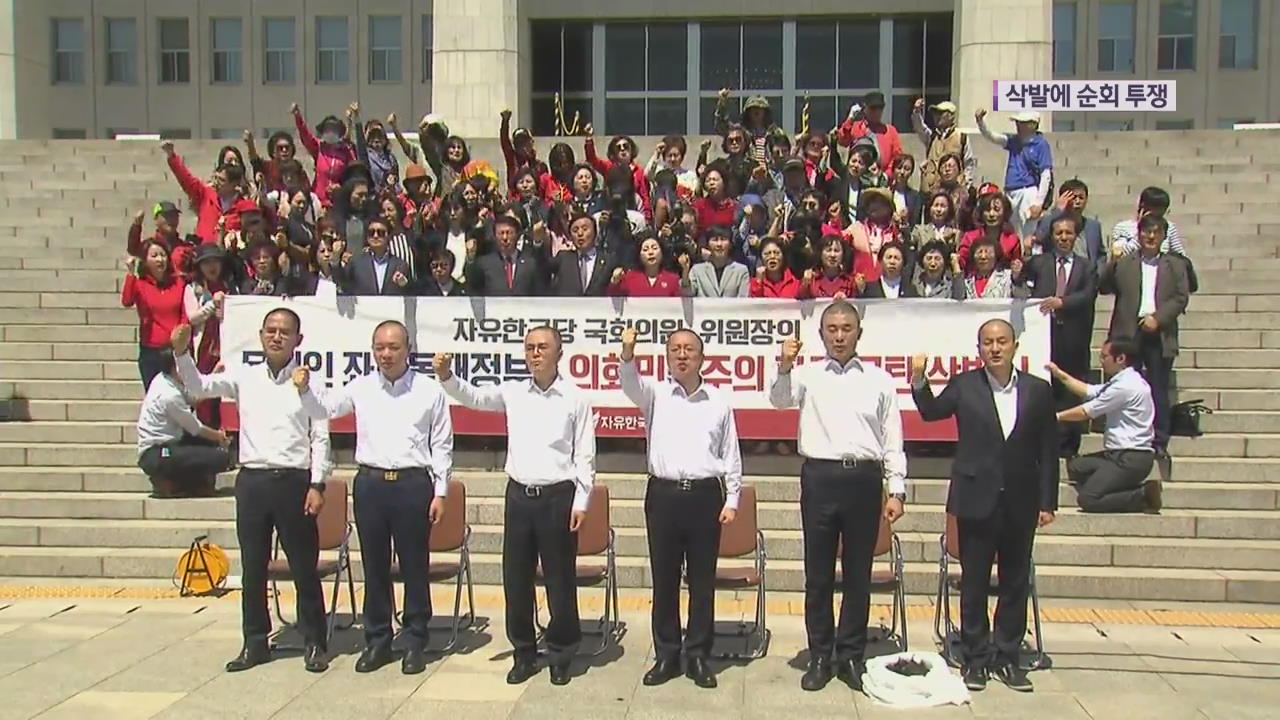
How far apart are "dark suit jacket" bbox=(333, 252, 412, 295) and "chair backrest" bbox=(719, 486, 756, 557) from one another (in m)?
3.77

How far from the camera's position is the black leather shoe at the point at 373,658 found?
612 centimetres

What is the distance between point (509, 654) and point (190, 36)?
30650mm

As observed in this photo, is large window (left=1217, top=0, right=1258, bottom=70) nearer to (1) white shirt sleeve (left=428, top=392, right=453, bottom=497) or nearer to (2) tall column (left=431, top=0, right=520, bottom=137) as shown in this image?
(2) tall column (left=431, top=0, right=520, bottom=137)

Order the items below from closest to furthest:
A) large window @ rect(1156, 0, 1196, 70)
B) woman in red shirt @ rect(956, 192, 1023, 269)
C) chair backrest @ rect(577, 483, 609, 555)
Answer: chair backrest @ rect(577, 483, 609, 555)
woman in red shirt @ rect(956, 192, 1023, 269)
large window @ rect(1156, 0, 1196, 70)

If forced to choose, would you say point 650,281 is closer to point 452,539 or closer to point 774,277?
point 774,277

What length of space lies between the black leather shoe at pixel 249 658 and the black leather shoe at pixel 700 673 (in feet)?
8.22

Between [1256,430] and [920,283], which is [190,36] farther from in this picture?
[1256,430]

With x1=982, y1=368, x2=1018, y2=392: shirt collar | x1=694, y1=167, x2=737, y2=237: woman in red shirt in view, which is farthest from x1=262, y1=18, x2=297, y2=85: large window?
x1=982, y1=368, x2=1018, y2=392: shirt collar

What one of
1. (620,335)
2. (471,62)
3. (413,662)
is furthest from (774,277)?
(471,62)

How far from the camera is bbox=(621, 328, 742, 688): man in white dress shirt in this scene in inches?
233

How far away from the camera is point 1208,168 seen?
14.8 metres

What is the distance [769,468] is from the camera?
8.91m

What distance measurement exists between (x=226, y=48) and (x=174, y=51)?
170cm

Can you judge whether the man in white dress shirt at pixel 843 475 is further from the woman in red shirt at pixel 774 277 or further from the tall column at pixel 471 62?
the tall column at pixel 471 62
